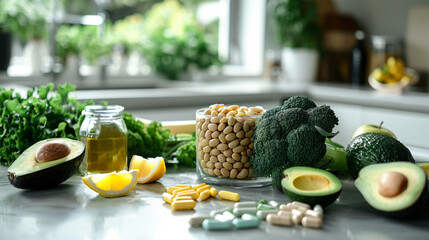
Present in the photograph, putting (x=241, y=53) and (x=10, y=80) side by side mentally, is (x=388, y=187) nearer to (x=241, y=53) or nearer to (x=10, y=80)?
(x=10, y=80)

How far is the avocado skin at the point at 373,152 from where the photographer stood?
104 centimetres

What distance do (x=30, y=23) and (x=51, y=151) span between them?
2465mm

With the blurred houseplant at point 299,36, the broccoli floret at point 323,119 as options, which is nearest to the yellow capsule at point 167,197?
the broccoli floret at point 323,119

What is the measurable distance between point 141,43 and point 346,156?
2833 mm

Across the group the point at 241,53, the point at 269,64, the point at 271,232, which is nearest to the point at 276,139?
the point at 271,232

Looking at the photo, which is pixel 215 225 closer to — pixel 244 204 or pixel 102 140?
pixel 244 204

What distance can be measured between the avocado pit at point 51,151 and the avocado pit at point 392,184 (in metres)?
0.65

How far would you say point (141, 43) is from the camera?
3.76m

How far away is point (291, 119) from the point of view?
3.56ft

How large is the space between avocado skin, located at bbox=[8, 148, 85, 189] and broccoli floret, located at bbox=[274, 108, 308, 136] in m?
0.44

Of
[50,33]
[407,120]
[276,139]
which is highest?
[50,33]

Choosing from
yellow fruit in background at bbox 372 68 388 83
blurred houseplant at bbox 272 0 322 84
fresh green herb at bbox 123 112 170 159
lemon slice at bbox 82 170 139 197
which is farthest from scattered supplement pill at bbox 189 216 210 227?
blurred houseplant at bbox 272 0 322 84

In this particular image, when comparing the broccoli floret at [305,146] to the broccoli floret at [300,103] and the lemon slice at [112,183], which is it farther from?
the lemon slice at [112,183]

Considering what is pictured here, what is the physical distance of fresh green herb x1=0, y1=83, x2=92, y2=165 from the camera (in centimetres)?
129
